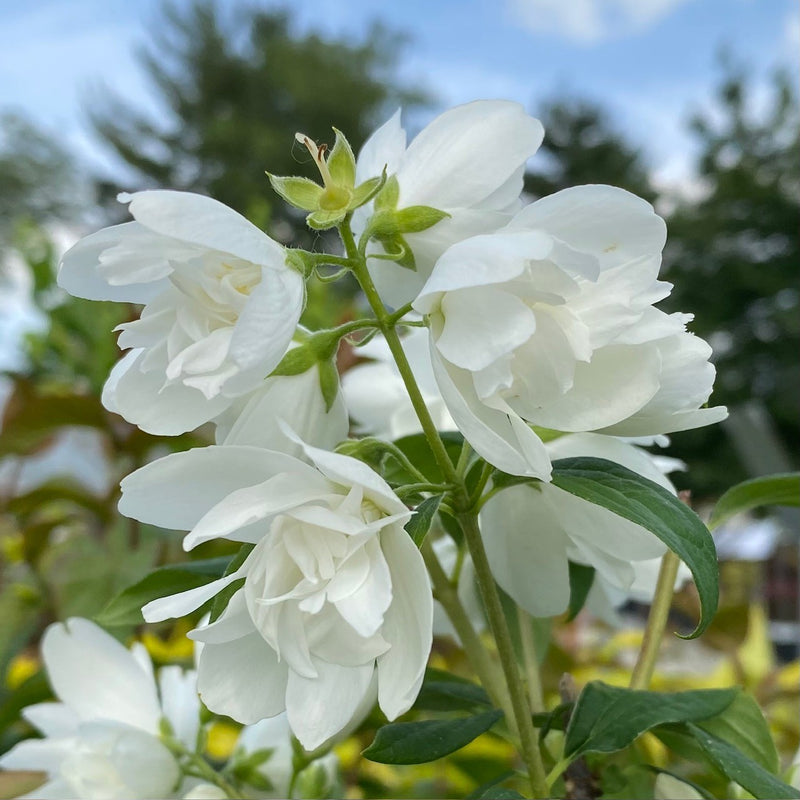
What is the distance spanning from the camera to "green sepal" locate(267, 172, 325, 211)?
33 centimetres

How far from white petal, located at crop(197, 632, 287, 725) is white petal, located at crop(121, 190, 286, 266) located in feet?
0.45

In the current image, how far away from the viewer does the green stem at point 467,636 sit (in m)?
0.43

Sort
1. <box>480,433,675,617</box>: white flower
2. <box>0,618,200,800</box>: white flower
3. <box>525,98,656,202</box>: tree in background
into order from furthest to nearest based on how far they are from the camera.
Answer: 1. <box>525,98,656,202</box>: tree in background
2. <box>0,618,200,800</box>: white flower
3. <box>480,433,675,617</box>: white flower

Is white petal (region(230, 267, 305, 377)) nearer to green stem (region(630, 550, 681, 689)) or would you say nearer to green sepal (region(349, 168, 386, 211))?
green sepal (region(349, 168, 386, 211))

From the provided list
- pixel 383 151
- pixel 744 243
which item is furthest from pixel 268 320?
pixel 744 243

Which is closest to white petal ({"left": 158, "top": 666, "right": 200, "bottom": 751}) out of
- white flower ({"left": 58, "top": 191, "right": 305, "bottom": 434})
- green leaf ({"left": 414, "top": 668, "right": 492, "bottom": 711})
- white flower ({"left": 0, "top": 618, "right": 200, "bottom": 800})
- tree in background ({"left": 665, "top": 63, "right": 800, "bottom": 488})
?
white flower ({"left": 0, "top": 618, "right": 200, "bottom": 800})

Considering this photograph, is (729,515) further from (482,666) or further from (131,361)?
(131,361)

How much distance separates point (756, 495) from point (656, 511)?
19 cm

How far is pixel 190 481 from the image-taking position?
31 centimetres

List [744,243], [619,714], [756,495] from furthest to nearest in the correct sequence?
1. [744,243]
2. [756,495]
3. [619,714]

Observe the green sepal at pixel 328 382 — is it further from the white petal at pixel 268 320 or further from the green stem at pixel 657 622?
the green stem at pixel 657 622

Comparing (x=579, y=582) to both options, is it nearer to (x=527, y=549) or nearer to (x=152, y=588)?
(x=527, y=549)

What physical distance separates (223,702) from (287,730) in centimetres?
21

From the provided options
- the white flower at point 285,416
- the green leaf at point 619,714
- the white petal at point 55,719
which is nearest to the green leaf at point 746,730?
the green leaf at point 619,714
